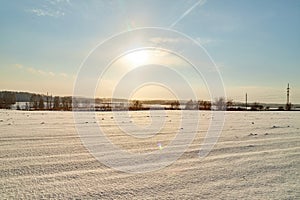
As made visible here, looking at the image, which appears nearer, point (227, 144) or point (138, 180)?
point (138, 180)

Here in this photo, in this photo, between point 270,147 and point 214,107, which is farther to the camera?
point 214,107

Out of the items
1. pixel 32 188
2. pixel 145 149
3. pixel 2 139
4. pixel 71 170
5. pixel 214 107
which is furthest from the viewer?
pixel 214 107

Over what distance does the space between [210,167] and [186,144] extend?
2.56m

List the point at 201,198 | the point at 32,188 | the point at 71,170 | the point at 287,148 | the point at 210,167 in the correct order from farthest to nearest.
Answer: the point at 287,148
the point at 210,167
the point at 71,170
the point at 32,188
the point at 201,198

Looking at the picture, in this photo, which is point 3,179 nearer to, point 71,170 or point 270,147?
point 71,170

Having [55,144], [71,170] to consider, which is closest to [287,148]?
[71,170]

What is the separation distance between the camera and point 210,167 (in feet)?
16.4

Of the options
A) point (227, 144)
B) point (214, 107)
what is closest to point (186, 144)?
point (227, 144)

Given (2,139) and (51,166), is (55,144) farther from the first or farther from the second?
(51,166)

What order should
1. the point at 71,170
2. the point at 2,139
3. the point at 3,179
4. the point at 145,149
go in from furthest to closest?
the point at 2,139 < the point at 145,149 < the point at 71,170 < the point at 3,179

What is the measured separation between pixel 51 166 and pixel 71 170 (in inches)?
19.6

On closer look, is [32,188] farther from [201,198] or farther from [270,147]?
[270,147]

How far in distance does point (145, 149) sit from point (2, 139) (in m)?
4.36

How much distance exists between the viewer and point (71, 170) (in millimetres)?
4621
